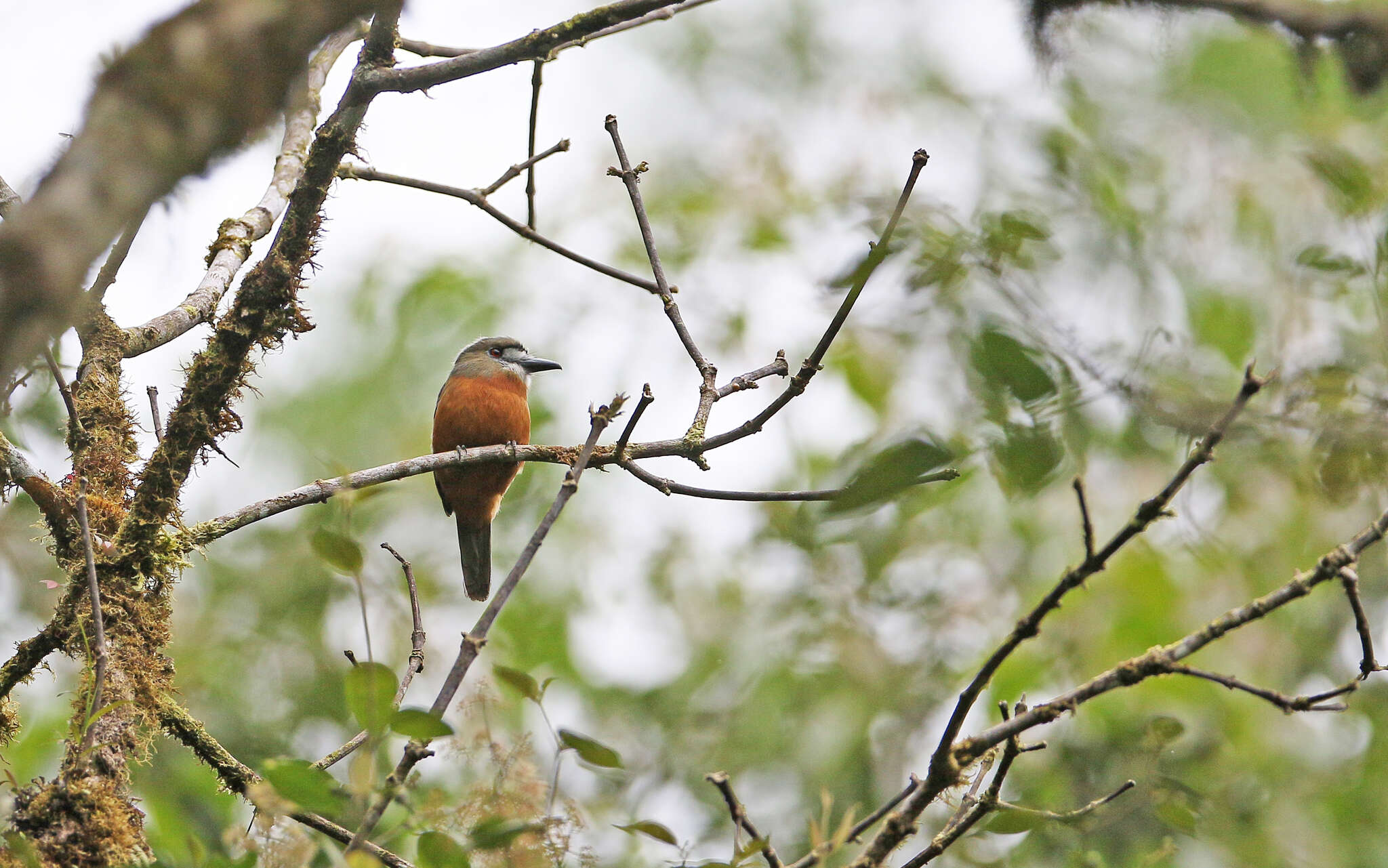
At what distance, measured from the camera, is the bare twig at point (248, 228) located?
3750 mm

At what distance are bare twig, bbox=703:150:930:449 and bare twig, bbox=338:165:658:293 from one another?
2.81ft

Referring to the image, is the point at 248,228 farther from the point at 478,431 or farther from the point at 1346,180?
the point at 1346,180

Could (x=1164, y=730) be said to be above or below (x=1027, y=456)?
above

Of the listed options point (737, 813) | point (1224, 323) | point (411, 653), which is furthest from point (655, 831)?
point (1224, 323)

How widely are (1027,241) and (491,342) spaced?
451 centimetres

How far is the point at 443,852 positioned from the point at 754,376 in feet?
6.35

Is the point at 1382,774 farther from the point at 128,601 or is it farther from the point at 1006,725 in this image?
the point at 128,601

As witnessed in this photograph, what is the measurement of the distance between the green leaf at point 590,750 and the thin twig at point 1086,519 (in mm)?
930

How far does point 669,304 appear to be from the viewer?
143 inches

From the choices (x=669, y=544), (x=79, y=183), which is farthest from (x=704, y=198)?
(x=79, y=183)

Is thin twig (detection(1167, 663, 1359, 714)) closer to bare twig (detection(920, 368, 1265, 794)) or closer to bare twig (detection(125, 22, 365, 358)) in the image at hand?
bare twig (detection(920, 368, 1265, 794))

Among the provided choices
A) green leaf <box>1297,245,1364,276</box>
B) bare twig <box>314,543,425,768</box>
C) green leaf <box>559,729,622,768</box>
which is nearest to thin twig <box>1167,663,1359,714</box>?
green leaf <box>559,729,622,768</box>

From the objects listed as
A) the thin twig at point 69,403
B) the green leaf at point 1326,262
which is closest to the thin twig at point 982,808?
the green leaf at point 1326,262

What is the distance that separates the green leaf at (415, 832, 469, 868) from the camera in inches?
77.9
